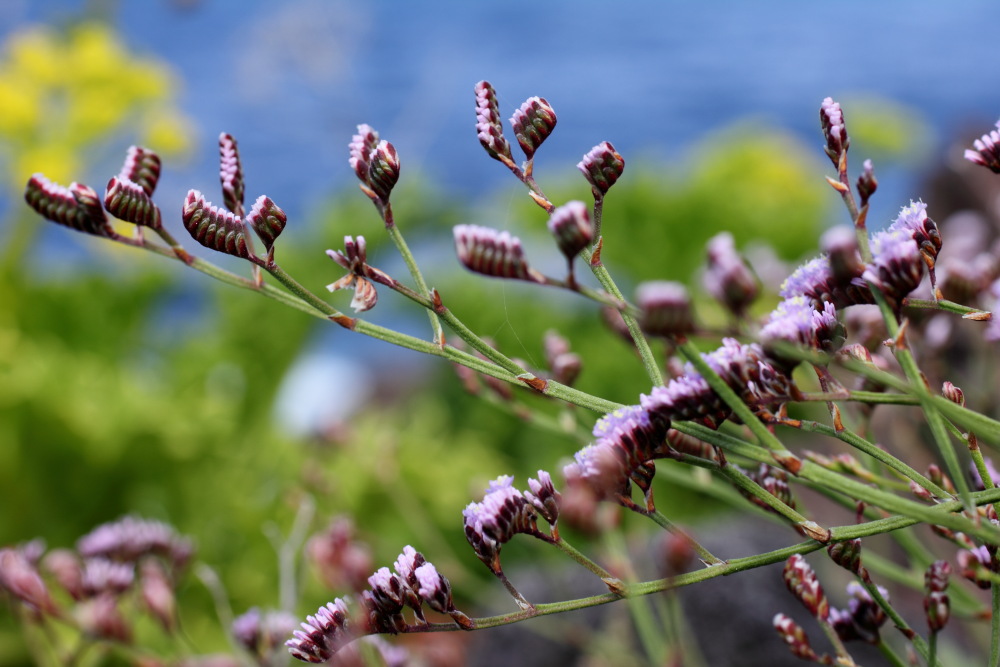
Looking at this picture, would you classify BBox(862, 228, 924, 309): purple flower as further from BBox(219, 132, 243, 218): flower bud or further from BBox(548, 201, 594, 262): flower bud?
BBox(219, 132, 243, 218): flower bud

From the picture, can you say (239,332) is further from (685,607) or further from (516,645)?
(685,607)

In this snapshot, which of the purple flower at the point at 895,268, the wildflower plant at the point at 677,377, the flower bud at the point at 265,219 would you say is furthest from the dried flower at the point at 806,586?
the flower bud at the point at 265,219

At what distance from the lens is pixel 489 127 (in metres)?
0.43

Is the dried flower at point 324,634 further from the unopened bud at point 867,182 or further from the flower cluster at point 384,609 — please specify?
the unopened bud at point 867,182

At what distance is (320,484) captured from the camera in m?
0.90

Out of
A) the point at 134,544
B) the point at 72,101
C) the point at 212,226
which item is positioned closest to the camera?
the point at 212,226

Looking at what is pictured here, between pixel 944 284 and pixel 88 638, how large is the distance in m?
0.58

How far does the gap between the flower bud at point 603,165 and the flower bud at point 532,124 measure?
3 centimetres

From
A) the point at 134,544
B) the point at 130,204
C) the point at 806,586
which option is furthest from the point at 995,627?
the point at 134,544

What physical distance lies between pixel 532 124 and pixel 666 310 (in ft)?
0.55

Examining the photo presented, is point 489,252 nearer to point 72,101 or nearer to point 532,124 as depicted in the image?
point 532,124

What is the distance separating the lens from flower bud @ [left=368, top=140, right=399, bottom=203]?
1.37 ft

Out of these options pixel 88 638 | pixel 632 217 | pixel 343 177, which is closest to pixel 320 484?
pixel 88 638

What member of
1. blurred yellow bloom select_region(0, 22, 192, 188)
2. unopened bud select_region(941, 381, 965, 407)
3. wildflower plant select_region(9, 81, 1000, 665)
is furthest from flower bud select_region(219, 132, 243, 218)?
blurred yellow bloom select_region(0, 22, 192, 188)
